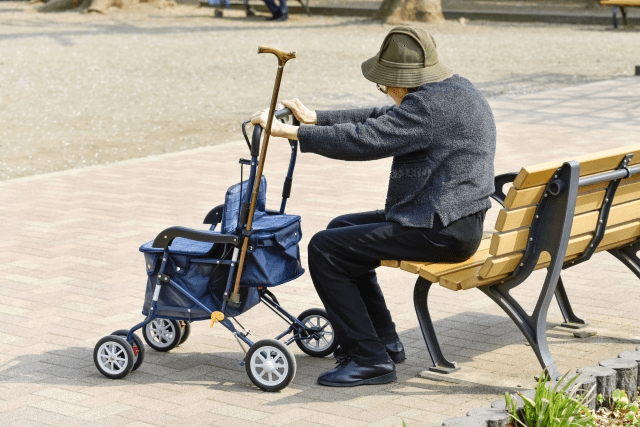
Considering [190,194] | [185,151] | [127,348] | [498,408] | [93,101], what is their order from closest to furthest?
[498,408] → [127,348] → [190,194] → [185,151] → [93,101]

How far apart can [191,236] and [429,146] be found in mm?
1069

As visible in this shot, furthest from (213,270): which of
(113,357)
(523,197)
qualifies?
(523,197)

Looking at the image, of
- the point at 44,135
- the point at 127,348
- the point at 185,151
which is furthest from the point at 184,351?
the point at 44,135

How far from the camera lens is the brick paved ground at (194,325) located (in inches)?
164

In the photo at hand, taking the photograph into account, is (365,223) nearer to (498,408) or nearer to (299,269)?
(299,269)

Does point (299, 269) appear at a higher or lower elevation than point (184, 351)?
higher

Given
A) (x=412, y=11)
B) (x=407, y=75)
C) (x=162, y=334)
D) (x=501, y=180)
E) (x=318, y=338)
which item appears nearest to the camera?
(x=407, y=75)

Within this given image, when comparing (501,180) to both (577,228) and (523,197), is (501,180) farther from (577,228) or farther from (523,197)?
(523,197)

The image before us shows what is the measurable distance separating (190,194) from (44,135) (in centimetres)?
448

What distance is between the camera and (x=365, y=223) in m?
4.64

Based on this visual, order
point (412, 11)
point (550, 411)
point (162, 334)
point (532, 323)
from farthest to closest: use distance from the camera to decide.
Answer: point (412, 11) → point (162, 334) → point (532, 323) → point (550, 411)

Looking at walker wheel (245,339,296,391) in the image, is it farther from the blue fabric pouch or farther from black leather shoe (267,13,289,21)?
black leather shoe (267,13,289,21)

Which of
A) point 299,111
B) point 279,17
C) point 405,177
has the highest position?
point 279,17

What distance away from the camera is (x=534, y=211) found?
422 cm
